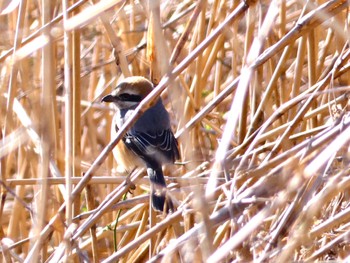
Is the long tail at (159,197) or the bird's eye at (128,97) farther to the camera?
the bird's eye at (128,97)

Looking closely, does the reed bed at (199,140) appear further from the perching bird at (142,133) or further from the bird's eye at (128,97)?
the bird's eye at (128,97)

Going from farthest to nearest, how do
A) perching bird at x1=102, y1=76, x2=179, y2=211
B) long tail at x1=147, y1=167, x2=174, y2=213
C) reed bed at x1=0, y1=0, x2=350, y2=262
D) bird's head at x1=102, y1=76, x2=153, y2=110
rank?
bird's head at x1=102, y1=76, x2=153, y2=110, perching bird at x1=102, y1=76, x2=179, y2=211, long tail at x1=147, y1=167, x2=174, y2=213, reed bed at x1=0, y1=0, x2=350, y2=262

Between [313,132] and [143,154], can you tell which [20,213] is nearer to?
[143,154]

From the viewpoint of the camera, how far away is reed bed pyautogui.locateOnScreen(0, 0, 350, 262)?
1.86 meters

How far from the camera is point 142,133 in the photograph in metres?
3.42

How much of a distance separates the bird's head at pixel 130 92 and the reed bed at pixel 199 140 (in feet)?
0.73

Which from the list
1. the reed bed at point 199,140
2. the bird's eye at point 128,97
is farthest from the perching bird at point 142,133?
the reed bed at point 199,140

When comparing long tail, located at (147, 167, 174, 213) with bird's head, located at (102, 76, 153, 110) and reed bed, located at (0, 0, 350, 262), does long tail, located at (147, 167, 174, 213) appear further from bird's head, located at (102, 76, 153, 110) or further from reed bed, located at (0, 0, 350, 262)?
bird's head, located at (102, 76, 153, 110)

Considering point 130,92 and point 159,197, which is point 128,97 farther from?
point 159,197

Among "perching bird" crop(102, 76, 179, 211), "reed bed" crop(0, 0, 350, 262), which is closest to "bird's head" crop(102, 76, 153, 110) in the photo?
"perching bird" crop(102, 76, 179, 211)

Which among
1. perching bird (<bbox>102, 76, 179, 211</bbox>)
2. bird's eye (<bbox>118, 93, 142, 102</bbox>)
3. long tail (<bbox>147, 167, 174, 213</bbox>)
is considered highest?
bird's eye (<bbox>118, 93, 142, 102</bbox>)

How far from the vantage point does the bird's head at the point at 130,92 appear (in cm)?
333

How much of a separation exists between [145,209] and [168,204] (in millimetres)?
262

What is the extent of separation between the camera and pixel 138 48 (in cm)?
349
